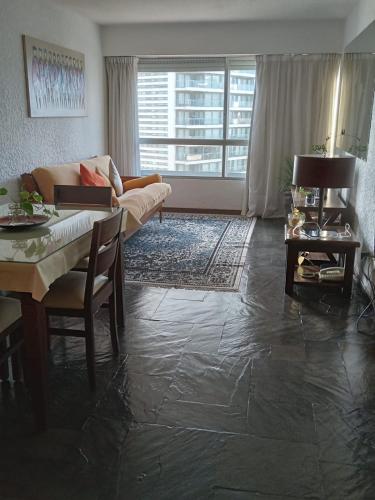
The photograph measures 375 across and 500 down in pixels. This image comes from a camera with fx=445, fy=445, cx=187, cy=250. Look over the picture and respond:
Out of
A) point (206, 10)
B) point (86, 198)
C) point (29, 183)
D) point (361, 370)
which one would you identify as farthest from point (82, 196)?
point (206, 10)

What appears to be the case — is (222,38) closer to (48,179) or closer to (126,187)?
(126,187)

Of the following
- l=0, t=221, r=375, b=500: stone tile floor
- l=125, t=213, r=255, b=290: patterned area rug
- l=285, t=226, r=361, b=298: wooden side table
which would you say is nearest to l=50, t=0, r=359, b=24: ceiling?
l=125, t=213, r=255, b=290: patterned area rug

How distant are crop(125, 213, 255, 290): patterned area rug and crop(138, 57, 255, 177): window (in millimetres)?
920

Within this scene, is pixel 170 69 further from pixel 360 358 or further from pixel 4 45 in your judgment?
pixel 360 358

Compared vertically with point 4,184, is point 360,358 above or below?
below

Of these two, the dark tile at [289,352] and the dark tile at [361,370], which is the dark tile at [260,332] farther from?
the dark tile at [361,370]

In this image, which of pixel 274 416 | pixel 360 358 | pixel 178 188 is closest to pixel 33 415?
pixel 274 416

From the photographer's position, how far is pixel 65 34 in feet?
16.1

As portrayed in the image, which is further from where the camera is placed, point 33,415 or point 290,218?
point 290,218

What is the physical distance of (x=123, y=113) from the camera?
6.20 metres

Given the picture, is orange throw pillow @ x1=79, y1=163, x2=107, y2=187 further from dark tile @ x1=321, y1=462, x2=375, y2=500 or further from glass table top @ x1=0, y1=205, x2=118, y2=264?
dark tile @ x1=321, y1=462, x2=375, y2=500

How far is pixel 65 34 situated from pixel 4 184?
80.7 inches

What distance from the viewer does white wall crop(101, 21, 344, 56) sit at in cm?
543

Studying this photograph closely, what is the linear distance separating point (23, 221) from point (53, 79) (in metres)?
2.86
